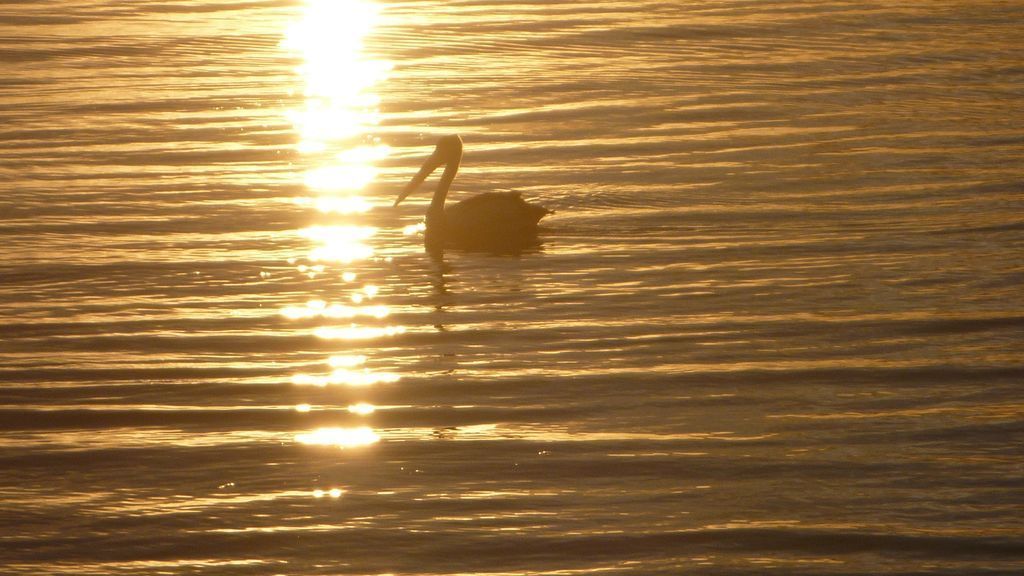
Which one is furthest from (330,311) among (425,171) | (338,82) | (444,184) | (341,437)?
(338,82)

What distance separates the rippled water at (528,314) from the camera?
9.74 meters

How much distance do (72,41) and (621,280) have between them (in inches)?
569

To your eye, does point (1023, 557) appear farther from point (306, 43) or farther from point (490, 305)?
point (306, 43)

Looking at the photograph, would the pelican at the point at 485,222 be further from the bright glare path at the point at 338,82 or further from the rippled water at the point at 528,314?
the bright glare path at the point at 338,82

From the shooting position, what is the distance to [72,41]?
26.5 metres

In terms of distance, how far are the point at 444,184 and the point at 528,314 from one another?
3.66 meters

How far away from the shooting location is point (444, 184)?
17109mm

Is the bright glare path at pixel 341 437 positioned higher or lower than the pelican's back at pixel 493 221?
lower

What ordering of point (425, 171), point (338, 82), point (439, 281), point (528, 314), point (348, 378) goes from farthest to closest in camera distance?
point (338, 82)
point (425, 171)
point (439, 281)
point (528, 314)
point (348, 378)

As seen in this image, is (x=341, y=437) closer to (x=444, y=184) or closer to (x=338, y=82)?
(x=444, y=184)

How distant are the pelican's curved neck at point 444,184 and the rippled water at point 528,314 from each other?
1.68 feet

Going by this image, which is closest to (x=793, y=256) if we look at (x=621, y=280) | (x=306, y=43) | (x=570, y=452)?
(x=621, y=280)

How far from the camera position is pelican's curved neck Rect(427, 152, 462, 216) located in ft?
54.5

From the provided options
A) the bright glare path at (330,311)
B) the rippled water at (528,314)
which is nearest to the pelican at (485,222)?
the rippled water at (528,314)
